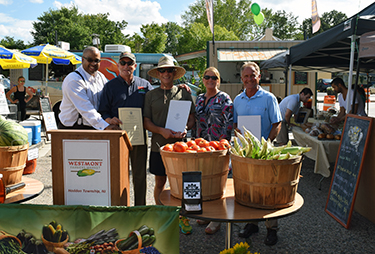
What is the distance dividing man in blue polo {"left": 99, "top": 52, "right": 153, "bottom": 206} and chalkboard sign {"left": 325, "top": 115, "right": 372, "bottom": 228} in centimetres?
248

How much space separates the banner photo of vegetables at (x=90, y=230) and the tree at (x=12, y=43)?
4987 cm

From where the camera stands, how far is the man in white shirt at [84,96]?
3.04m

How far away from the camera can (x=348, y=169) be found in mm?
3861

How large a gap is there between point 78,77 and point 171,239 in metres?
1.97

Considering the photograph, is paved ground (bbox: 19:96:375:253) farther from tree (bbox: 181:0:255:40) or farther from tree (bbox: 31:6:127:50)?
tree (bbox: 181:0:255:40)

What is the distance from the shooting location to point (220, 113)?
3293 millimetres

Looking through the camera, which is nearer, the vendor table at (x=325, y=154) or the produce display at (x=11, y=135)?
the produce display at (x=11, y=135)

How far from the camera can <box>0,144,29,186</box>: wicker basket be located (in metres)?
2.29

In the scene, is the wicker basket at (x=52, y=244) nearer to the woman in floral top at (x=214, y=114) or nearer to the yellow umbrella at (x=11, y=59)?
the woman in floral top at (x=214, y=114)

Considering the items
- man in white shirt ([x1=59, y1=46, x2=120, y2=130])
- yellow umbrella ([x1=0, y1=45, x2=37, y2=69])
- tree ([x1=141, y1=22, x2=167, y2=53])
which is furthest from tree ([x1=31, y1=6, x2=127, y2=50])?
man in white shirt ([x1=59, y1=46, x2=120, y2=130])

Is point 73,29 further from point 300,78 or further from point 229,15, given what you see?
point 300,78

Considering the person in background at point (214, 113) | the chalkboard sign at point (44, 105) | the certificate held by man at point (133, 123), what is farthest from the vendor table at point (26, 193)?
the chalkboard sign at point (44, 105)

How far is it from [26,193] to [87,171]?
0.63 meters

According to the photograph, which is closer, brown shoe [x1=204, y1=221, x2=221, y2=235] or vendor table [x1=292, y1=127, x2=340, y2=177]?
brown shoe [x1=204, y1=221, x2=221, y2=235]
